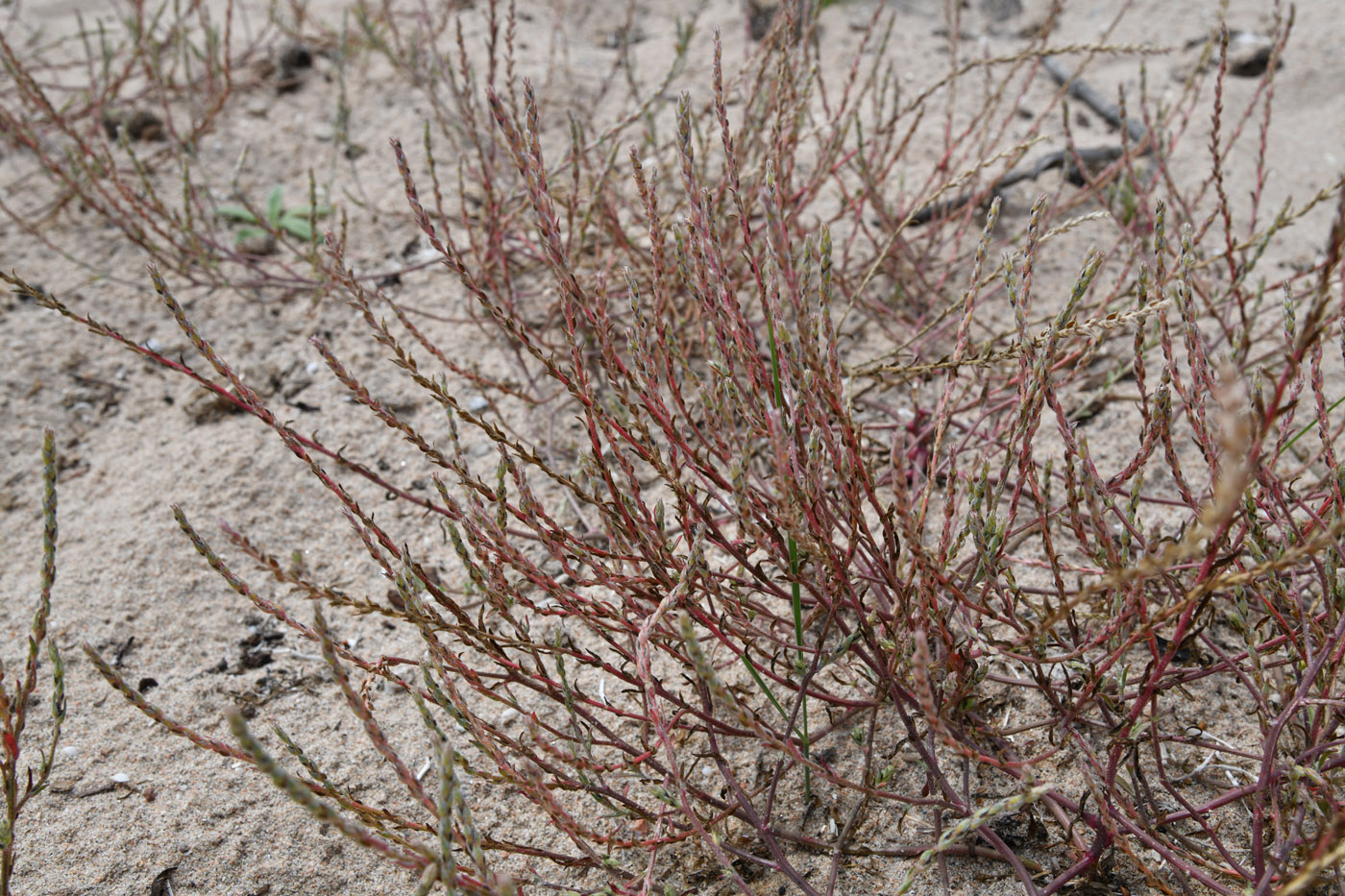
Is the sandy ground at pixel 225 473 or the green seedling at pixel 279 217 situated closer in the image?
the sandy ground at pixel 225 473

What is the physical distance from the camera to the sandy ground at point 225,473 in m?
1.40

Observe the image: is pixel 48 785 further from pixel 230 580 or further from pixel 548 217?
pixel 548 217

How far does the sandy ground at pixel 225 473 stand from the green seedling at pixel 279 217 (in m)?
0.15

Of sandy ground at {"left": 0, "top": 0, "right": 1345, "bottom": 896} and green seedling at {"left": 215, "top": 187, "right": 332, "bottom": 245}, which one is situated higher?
green seedling at {"left": 215, "top": 187, "right": 332, "bottom": 245}

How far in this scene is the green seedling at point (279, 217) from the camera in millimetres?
2664

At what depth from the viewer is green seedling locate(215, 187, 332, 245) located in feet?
8.74

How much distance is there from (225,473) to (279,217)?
99cm

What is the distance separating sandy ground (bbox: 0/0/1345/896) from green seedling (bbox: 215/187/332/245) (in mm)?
152

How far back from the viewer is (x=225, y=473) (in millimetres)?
2070

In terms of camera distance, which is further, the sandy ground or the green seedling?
the green seedling

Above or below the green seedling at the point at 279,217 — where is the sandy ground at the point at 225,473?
below

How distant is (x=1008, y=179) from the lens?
2.72 meters

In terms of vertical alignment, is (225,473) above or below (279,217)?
below

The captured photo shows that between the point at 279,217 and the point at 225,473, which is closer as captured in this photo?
the point at 225,473
